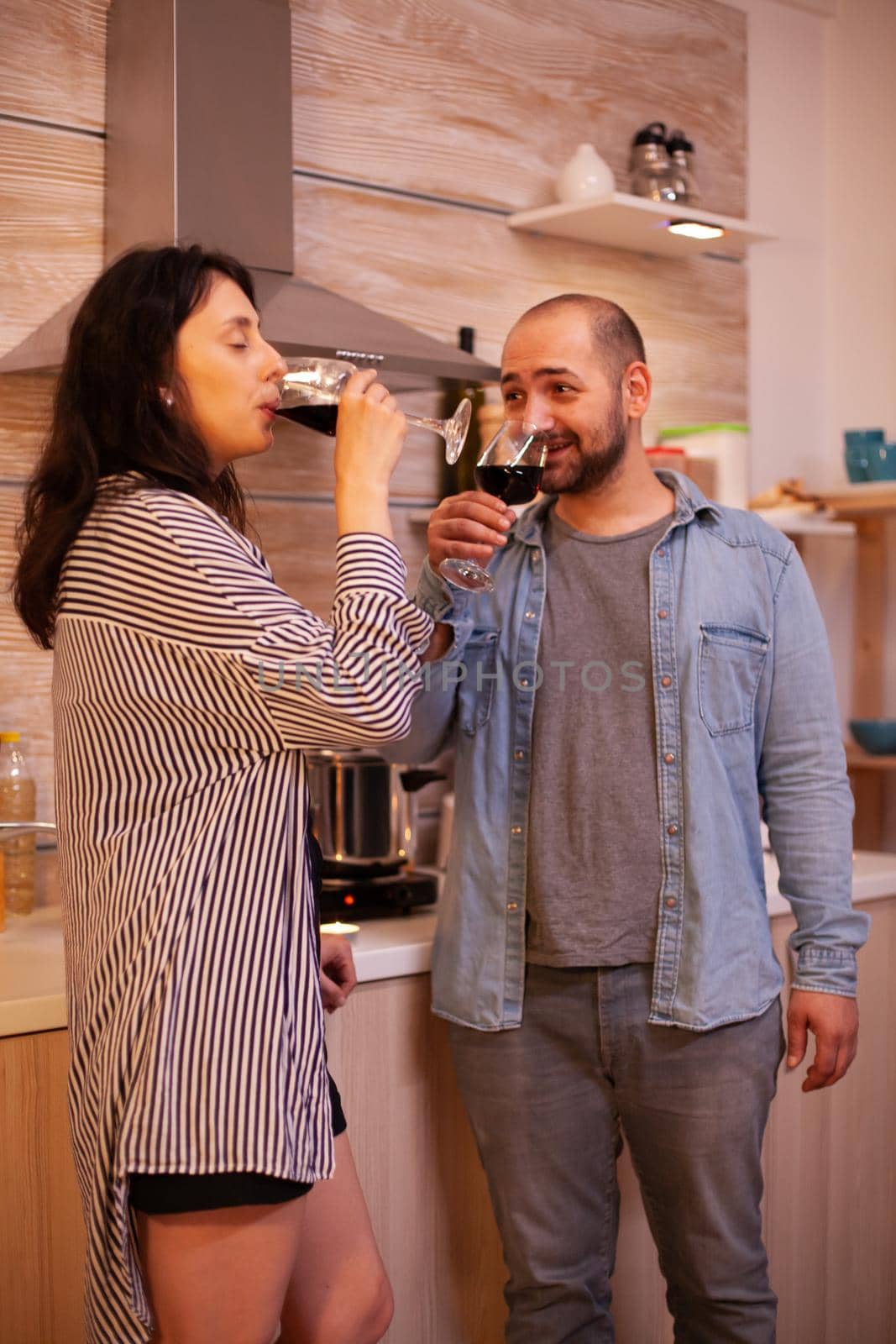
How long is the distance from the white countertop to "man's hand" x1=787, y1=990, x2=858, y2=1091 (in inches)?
15.7

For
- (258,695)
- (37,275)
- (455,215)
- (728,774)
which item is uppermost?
(455,215)

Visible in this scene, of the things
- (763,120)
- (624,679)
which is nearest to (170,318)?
(624,679)

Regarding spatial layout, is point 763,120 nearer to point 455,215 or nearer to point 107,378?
point 455,215

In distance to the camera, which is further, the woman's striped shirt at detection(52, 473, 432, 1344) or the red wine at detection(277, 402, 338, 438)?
the red wine at detection(277, 402, 338, 438)

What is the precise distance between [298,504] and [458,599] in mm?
801

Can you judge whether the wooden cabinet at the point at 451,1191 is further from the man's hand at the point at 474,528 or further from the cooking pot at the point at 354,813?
the man's hand at the point at 474,528

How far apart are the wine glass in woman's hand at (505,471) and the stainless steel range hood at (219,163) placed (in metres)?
0.52

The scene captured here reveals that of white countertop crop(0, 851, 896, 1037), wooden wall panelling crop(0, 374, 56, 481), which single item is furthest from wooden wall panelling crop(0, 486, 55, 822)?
white countertop crop(0, 851, 896, 1037)

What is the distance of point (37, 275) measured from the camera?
2.15 meters

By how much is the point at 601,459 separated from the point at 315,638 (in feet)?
2.38

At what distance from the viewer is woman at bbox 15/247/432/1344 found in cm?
117

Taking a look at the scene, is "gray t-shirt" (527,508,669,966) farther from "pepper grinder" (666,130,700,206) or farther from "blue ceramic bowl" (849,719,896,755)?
"blue ceramic bowl" (849,719,896,755)

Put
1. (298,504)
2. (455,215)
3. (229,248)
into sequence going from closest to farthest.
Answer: (229,248)
(298,504)
(455,215)

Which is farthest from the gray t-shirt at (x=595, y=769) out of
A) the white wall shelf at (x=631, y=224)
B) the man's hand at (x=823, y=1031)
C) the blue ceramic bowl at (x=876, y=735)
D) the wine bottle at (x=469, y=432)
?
the blue ceramic bowl at (x=876, y=735)
